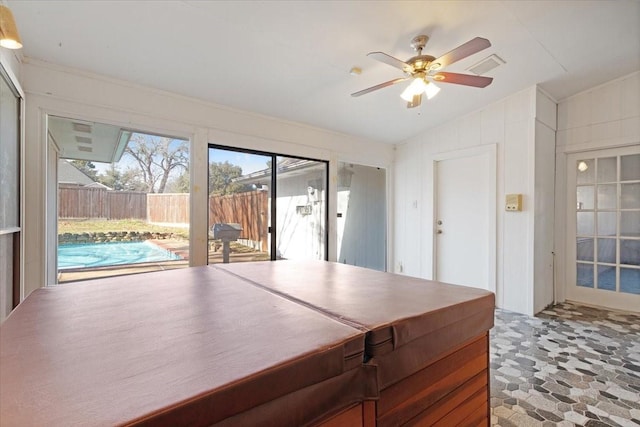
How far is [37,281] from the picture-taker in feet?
8.12

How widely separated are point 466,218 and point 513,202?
69cm

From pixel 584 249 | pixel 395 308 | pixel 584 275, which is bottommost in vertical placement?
pixel 584 275

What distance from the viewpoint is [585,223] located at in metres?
3.81

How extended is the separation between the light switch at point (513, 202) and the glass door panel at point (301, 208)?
2349 mm

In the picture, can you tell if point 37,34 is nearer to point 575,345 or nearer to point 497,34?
point 497,34

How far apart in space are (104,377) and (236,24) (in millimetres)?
2424

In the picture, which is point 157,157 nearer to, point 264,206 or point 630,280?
point 264,206

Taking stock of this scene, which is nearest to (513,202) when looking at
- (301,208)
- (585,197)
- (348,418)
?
(585,197)

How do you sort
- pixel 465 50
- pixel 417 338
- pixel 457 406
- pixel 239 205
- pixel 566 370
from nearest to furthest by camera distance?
pixel 417 338 → pixel 457 406 → pixel 465 50 → pixel 566 370 → pixel 239 205

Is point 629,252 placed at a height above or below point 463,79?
below

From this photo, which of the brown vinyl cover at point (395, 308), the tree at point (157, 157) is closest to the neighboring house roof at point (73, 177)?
the tree at point (157, 157)

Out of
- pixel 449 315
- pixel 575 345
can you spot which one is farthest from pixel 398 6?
pixel 575 345

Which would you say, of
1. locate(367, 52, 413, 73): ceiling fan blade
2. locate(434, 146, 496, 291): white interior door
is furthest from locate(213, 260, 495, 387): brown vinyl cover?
locate(434, 146, 496, 291): white interior door

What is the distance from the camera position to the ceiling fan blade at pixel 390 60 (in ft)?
6.88
